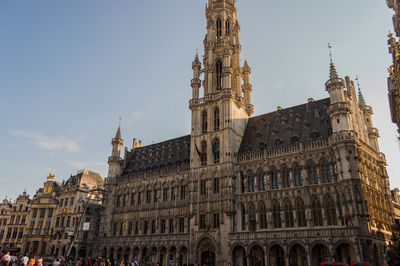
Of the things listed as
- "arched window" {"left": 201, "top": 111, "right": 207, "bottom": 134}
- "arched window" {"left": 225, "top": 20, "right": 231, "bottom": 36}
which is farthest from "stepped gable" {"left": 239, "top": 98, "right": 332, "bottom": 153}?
"arched window" {"left": 225, "top": 20, "right": 231, "bottom": 36}

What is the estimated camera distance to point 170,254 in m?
50.6

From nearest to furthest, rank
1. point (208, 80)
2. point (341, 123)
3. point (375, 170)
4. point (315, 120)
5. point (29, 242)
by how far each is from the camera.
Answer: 1. point (341, 123)
2. point (375, 170)
3. point (315, 120)
4. point (208, 80)
5. point (29, 242)

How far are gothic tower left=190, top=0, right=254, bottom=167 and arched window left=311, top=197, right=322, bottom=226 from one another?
44.9 feet

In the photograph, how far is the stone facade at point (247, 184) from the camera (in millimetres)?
37594

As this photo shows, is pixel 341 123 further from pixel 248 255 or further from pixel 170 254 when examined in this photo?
pixel 170 254

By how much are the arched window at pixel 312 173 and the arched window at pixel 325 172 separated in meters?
0.88

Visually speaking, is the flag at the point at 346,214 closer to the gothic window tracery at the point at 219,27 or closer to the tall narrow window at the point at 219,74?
the tall narrow window at the point at 219,74

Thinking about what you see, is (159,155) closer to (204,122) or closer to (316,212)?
(204,122)

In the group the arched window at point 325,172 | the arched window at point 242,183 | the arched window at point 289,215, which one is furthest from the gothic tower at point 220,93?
the arched window at point 325,172

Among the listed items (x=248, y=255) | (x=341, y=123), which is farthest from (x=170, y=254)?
(x=341, y=123)

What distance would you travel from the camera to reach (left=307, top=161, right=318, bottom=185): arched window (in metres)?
40.6

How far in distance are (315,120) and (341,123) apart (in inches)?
241

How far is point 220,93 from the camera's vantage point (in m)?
52.8

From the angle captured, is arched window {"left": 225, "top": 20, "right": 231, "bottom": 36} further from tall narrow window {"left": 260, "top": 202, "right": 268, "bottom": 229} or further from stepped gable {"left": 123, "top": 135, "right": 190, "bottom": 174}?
tall narrow window {"left": 260, "top": 202, "right": 268, "bottom": 229}
